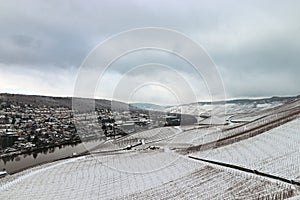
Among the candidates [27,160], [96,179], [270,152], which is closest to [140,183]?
[96,179]

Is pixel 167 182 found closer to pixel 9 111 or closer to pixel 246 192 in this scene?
pixel 246 192

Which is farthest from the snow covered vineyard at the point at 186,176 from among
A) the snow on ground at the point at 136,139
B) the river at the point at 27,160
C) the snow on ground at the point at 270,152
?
the snow on ground at the point at 136,139

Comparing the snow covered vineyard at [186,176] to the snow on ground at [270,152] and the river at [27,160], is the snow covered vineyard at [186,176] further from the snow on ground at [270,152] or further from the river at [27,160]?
the river at [27,160]

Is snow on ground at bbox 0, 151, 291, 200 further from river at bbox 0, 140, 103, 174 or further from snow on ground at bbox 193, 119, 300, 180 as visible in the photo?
river at bbox 0, 140, 103, 174

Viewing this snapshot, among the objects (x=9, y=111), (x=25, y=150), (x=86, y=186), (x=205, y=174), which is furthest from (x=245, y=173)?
(x=9, y=111)

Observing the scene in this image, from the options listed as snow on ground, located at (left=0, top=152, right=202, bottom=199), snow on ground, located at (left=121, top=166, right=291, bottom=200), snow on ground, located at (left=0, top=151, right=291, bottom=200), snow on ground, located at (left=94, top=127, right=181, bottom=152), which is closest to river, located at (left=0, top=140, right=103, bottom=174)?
snow on ground, located at (left=94, top=127, right=181, bottom=152)

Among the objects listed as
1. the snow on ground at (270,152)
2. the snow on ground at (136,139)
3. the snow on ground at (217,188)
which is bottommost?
the snow on ground at (136,139)

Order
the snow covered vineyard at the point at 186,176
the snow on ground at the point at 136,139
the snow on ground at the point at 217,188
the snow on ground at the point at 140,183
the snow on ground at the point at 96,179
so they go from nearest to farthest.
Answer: the snow on ground at the point at 217,188, the snow on ground at the point at 140,183, the snow covered vineyard at the point at 186,176, the snow on ground at the point at 96,179, the snow on ground at the point at 136,139

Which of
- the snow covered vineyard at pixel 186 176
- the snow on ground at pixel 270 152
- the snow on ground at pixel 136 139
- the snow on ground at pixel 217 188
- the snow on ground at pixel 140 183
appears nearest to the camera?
the snow on ground at pixel 217 188
